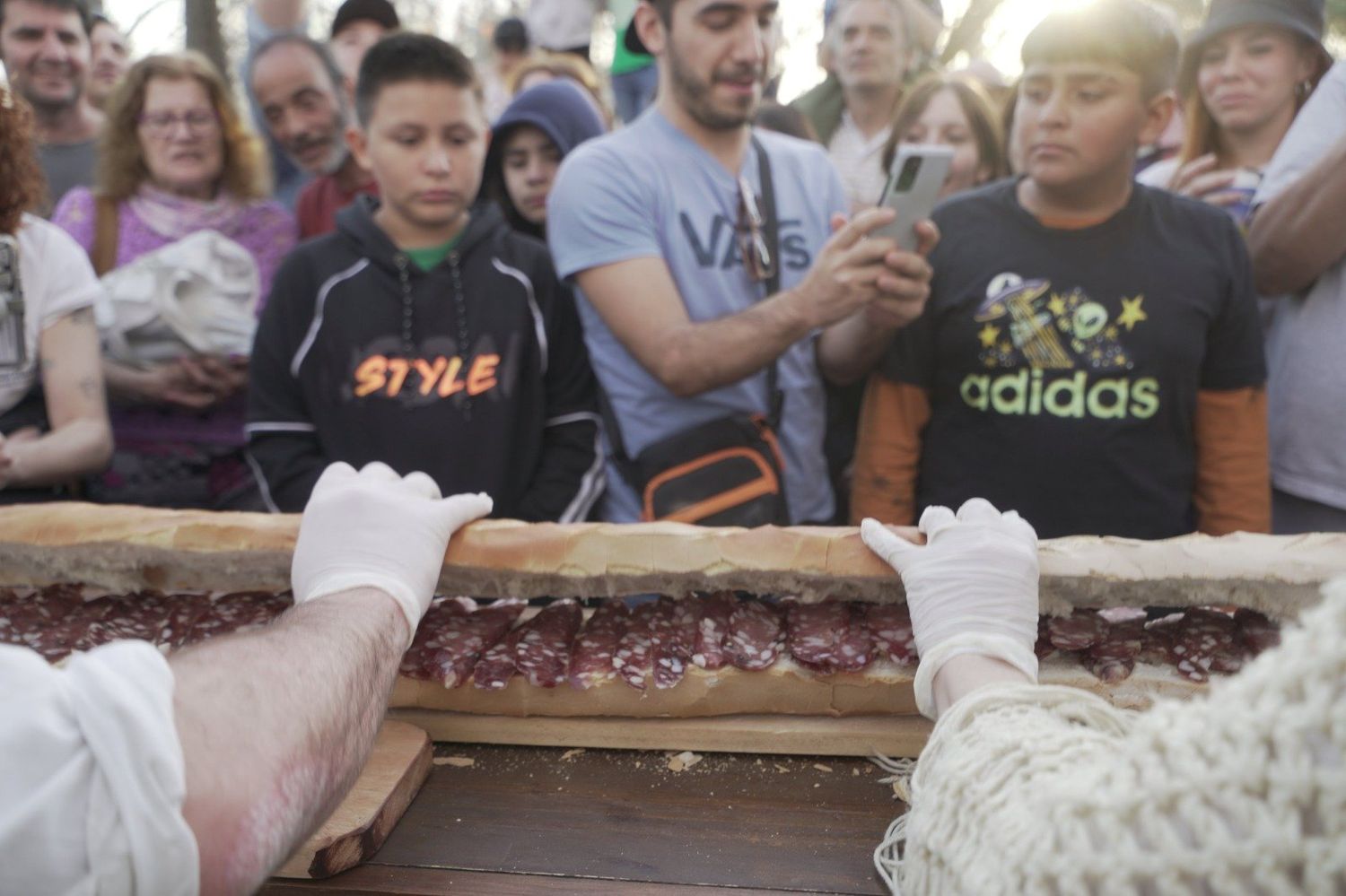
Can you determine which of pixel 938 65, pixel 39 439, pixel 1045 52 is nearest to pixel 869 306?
pixel 1045 52

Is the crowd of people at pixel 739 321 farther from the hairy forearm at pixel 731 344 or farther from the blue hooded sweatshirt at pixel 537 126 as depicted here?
the blue hooded sweatshirt at pixel 537 126

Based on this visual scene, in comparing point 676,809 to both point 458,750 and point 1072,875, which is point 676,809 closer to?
point 458,750

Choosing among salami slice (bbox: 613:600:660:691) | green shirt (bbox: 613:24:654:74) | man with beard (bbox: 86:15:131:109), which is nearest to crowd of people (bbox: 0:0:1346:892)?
salami slice (bbox: 613:600:660:691)

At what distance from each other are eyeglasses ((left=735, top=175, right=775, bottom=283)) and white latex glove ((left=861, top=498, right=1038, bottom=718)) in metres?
1.12

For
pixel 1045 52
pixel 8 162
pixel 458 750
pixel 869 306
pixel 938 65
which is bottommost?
pixel 458 750

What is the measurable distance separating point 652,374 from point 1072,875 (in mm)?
1914

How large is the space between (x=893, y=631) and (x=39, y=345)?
2.45 metres

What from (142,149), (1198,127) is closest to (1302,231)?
(1198,127)

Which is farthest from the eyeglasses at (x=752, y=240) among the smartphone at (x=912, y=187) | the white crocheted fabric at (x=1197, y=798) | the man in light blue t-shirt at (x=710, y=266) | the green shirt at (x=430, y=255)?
the white crocheted fabric at (x=1197, y=798)

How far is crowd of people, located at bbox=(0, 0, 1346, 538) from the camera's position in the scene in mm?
2443

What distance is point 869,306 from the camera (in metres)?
2.57

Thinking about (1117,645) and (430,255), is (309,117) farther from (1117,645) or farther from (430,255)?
(1117,645)

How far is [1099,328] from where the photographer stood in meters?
2.43

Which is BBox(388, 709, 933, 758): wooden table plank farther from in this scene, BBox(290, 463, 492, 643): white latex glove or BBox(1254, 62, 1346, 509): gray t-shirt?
BBox(1254, 62, 1346, 509): gray t-shirt
